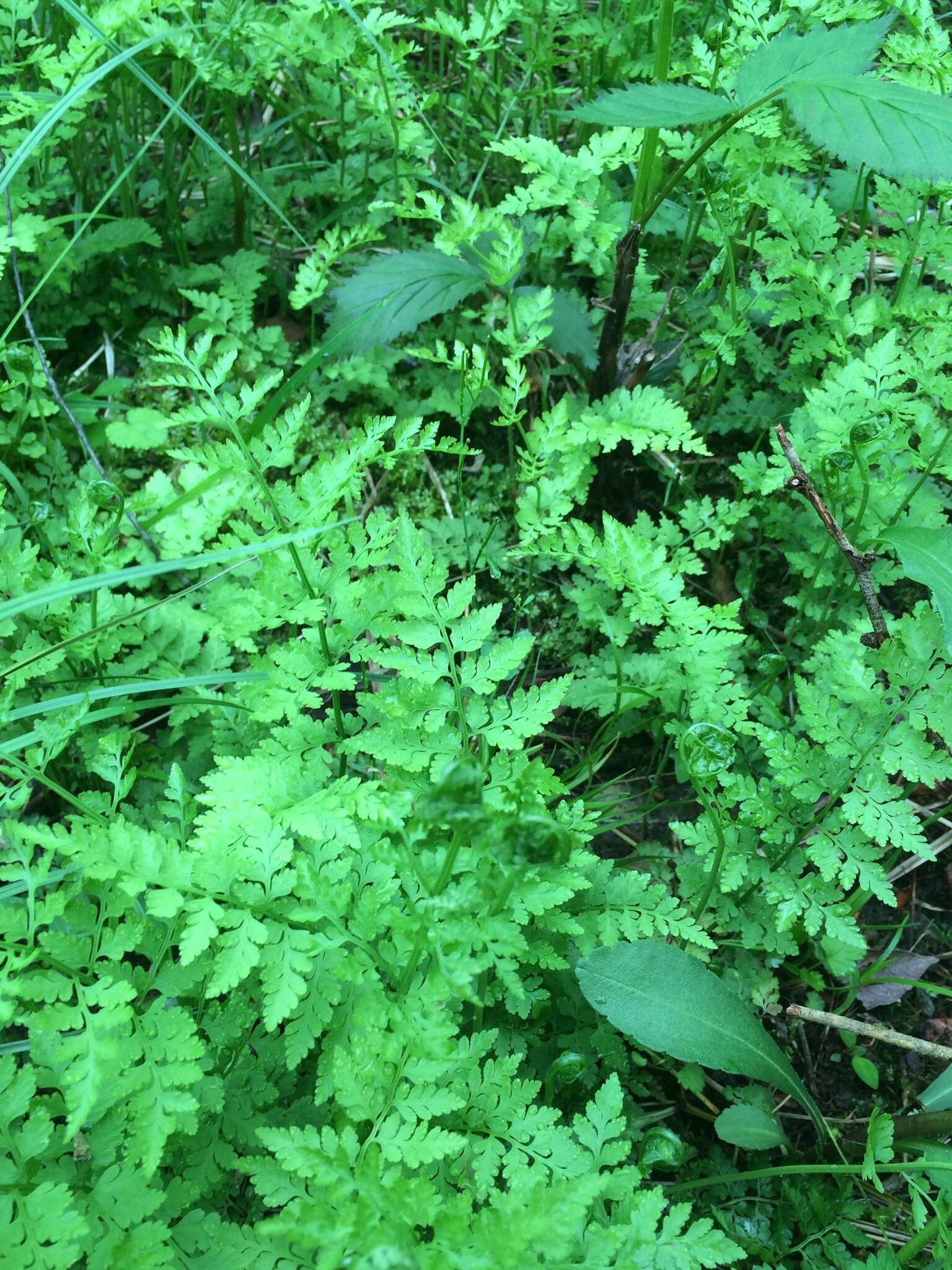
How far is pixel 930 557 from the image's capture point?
2145 mm

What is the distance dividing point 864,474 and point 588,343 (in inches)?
37.3

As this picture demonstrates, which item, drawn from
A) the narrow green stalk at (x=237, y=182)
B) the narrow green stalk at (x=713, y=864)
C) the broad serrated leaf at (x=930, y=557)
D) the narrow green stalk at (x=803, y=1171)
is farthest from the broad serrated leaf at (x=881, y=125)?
the narrow green stalk at (x=803, y=1171)

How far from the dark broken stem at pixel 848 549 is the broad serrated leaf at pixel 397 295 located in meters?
1.08

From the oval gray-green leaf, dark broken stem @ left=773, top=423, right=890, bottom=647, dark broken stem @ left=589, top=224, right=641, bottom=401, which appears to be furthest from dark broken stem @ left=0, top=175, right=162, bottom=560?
the oval gray-green leaf

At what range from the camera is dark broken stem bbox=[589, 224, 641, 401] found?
2477mm

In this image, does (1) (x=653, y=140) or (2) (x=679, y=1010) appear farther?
(1) (x=653, y=140)

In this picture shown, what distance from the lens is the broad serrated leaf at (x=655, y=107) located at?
204 cm

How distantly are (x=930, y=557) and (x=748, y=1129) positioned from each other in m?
1.34

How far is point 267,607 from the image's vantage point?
1.94 meters

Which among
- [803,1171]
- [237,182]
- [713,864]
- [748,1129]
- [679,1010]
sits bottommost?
[748,1129]

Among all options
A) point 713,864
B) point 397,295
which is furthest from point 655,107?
point 713,864

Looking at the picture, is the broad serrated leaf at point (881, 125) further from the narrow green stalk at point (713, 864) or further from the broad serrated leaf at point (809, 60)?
the narrow green stalk at point (713, 864)

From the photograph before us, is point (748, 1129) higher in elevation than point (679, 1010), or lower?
lower

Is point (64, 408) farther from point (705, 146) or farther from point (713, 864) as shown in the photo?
point (713, 864)
